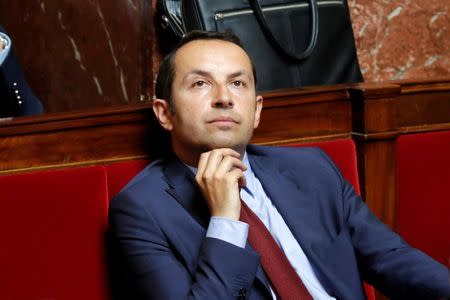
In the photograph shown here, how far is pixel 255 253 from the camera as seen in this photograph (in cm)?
154

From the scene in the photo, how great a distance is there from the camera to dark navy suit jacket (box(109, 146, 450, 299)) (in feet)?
4.94

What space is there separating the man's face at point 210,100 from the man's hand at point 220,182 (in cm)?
6

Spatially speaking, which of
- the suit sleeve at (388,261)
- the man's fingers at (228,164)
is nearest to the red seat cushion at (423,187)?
the suit sleeve at (388,261)

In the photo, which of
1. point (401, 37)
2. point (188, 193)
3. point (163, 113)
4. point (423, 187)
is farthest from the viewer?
point (401, 37)

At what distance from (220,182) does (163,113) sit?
265 millimetres

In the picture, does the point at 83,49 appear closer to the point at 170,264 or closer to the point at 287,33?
the point at 287,33

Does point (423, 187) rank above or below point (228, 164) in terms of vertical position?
below

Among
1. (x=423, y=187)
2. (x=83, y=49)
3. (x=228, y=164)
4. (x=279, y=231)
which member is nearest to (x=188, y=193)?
(x=228, y=164)

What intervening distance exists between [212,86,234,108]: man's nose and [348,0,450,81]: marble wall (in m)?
1.58

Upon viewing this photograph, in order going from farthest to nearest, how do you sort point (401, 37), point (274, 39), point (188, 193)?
point (401, 37), point (274, 39), point (188, 193)

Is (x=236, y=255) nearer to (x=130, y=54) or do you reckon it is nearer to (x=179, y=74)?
(x=179, y=74)

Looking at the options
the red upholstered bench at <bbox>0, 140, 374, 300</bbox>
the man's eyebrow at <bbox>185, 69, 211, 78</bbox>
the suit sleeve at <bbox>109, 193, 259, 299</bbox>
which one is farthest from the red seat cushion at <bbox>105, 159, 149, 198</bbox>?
the man's eyebrow at <bbox>185, 69, 211, 78</bbox>

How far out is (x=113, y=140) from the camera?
1.78 meters

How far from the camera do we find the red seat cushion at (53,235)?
5.34ft
